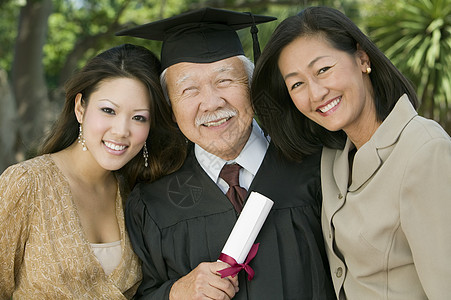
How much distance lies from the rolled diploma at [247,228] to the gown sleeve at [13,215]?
92 centimetres

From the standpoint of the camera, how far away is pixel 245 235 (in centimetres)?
210

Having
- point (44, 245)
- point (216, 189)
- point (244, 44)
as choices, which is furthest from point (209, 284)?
point (244, 44)

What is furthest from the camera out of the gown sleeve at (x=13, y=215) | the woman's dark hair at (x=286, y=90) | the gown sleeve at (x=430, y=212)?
the gown sleeve at (x=13, y=215)

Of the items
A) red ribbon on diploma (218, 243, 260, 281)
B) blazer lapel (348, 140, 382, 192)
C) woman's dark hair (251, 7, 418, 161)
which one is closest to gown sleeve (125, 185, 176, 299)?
red ribbon on diploma (218, 243, 260, 281)

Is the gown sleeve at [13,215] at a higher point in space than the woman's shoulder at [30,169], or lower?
lower

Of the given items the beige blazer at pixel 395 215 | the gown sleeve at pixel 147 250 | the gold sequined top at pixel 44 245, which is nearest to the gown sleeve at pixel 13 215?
the gold sequined top at pixel 44 245

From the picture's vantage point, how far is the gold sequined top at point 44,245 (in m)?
2.30

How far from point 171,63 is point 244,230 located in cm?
95

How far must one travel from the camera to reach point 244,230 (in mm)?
2098

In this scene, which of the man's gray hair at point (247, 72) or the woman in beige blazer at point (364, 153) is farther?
the man's gray hair at point (247, 72)

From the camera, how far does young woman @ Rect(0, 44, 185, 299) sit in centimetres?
233

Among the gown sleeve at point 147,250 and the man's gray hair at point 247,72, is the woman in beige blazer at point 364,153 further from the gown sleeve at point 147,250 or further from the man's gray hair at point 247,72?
the gown sleeve at point 147,250

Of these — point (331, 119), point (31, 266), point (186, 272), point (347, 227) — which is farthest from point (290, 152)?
point (31, 266)

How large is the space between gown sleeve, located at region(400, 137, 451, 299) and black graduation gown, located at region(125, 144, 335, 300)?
643mm
